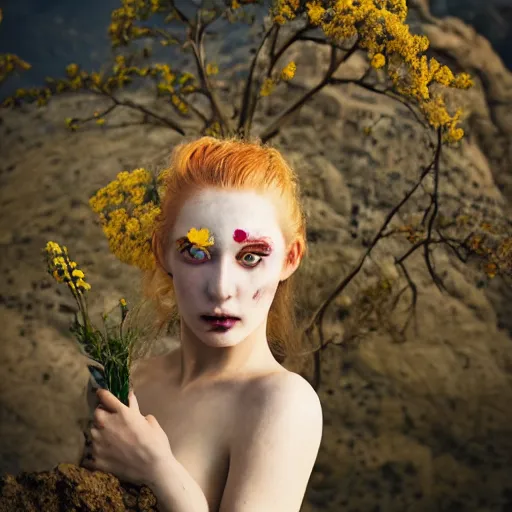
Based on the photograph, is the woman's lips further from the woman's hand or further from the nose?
the woman's hand

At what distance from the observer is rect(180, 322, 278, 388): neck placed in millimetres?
1132

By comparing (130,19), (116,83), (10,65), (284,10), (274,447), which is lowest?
(274,447)

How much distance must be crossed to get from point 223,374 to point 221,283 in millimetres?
143

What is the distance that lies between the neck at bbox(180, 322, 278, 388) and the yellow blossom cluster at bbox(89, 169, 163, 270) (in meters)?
0.21

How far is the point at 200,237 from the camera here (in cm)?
106

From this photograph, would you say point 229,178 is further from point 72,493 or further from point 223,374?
point 72,493

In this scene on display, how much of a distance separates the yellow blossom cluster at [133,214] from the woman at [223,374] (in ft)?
0.44

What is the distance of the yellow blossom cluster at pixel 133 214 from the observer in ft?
4.35

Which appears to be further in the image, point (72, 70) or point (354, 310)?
point (354, 310)

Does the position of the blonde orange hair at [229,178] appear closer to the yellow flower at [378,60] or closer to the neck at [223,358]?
the neck at [223,358]

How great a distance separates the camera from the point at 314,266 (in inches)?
83.8

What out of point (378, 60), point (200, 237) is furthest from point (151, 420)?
point (378, 60)

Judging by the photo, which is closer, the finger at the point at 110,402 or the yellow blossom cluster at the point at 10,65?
the finger at the point at 110,402

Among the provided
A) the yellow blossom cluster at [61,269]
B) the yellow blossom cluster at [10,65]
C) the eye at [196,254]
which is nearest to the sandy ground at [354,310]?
the yellow blossom cluster at [10,65]
